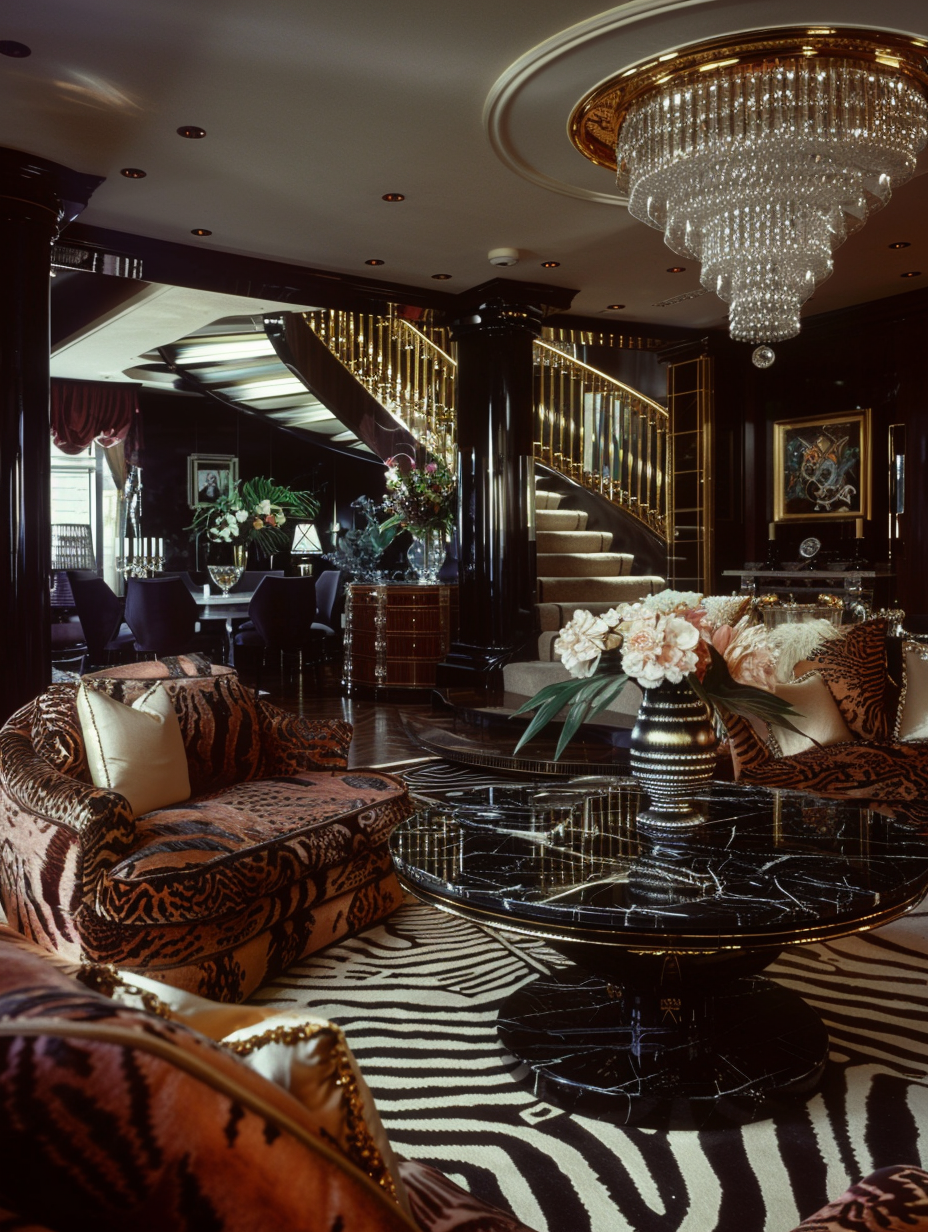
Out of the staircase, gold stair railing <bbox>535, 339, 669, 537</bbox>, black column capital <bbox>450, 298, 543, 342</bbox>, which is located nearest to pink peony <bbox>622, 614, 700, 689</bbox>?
the staircase

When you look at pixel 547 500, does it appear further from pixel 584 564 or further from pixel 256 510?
pixel 256 510

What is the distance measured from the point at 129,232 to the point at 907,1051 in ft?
17.9

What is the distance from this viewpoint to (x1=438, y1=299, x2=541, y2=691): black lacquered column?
6.88 meters

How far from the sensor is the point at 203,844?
7.71 ft

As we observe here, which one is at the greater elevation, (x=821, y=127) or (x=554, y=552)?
(x=821, y=127)

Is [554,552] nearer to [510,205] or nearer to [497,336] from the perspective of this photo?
[497,336]

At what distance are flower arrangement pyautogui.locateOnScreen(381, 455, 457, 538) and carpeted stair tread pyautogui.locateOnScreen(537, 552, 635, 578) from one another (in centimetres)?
90

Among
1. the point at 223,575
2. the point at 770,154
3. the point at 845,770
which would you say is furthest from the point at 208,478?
the point at 845,770

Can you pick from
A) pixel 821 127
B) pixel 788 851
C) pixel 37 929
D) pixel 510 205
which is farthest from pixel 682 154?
pixel 37 929

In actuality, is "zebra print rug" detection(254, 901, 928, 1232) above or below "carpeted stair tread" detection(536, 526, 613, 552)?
below

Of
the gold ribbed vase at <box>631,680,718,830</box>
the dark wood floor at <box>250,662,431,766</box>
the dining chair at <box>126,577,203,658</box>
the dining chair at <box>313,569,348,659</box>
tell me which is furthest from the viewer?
the dining chair at <box>313,569,348,659</box>

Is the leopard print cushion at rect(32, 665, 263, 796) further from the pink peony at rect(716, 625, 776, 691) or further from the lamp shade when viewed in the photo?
the lamp shade

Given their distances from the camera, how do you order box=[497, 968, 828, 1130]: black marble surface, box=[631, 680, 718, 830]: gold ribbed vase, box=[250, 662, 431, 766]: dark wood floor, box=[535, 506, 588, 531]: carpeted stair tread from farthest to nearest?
box=[535, 506, 588, 531]: carpeted stair tread → box=[250, 662, 431, 766]: dark wood floor → box=[631, 680, 718, 830]: gold ribbed vase → box=[497, 968, 828, 1130]: black marble surface

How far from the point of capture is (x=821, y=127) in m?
3.69
